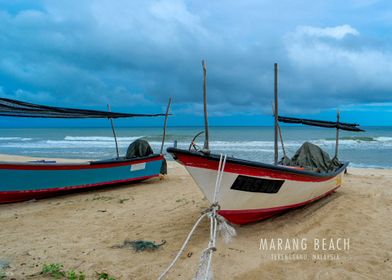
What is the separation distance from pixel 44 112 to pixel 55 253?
4.02 m

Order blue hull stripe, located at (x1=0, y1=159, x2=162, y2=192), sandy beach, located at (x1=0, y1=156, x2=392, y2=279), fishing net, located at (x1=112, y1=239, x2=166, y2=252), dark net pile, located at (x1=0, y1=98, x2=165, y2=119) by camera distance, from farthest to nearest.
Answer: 1. blue hull stripe, located at (x1=0, y1=159, x2=162, y2=192)
2. dark net pile, located at (x1=0, y1=98, x2=165, y2=119)
3. fishing net, located at (x1=112, y1=239, x2=166, y2=252)
4. sandy beach, located at (x1=0, y1=156, x2=392, y2=279)

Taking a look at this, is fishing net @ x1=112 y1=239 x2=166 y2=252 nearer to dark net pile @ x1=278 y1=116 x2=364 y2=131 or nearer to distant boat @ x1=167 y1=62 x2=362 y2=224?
distant boat @ x1=167 y1=62 x2=362 y2=224

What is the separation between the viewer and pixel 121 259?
175 inches

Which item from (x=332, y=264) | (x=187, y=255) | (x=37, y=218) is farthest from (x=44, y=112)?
(x=332, y=264)

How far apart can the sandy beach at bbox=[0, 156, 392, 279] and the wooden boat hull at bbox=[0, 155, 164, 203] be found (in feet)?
0.85

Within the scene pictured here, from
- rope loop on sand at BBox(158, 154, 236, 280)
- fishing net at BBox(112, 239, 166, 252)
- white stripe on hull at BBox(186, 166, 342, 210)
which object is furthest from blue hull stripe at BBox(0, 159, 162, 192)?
rope loop on sand at BBox(158, 154, 236, 280)

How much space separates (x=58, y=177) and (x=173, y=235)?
4170 mm

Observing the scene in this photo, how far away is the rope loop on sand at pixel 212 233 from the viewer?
3434 mm

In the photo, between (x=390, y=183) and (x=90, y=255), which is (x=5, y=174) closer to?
(x=90, y=255)

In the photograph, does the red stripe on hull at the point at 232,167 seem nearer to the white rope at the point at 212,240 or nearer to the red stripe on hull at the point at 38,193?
the white rope at the point at 212,240

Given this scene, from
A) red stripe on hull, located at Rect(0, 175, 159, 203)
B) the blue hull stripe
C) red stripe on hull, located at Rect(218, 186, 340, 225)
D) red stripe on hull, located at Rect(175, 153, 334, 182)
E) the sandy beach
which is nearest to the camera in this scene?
the sandy beach

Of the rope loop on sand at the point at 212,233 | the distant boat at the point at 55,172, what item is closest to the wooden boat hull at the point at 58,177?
the distant boat at the point at 55,172

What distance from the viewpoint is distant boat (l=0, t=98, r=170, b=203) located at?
7.39 m

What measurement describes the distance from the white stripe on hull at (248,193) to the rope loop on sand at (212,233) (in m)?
0.17
